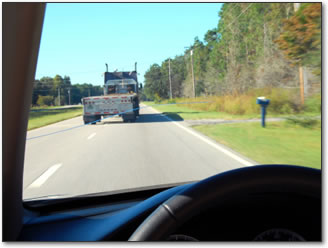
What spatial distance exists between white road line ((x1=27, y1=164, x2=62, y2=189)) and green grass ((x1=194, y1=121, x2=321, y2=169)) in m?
3.64

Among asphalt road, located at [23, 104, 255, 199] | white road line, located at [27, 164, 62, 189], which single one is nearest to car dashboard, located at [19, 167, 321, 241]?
asphalt road, located at [23, 104, 255, 199]

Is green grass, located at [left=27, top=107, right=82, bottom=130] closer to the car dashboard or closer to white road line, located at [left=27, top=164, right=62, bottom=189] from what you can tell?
white road line, located at [left=27, top=164, right=62, bottom=189]

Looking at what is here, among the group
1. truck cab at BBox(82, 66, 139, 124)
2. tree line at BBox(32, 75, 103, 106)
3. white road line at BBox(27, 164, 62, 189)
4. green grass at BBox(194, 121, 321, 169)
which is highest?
tree line at BBox(32, 75, 103, 106)

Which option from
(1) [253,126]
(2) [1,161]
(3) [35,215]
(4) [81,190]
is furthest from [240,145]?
(2) [1,161]

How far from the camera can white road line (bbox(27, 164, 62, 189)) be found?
3.43 metres

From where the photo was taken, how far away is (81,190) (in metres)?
3.69

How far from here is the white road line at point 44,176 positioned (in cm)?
343

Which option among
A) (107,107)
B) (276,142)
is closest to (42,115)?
(276,142)

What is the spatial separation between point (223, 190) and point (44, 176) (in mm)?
3415

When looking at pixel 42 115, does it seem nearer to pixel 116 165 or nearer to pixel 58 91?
pixel 58 91

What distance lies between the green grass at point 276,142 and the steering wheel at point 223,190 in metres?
3.57

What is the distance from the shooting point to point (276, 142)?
289 inches

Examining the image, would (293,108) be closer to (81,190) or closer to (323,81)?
(323,81)

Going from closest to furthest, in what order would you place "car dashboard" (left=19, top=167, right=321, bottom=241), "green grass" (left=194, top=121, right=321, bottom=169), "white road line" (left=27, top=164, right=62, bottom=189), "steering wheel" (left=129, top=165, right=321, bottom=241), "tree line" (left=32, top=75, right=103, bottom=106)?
1. "steering wheel" (left=129, top=165, right=321, bottom=241)
2. "car dashboard" (left=19, top=167, right=321, bottom=241)
3. "tree line" (left=32, top=75, right=103, bottom=106)
4. "white road line" (left=27, top=164, right=62, bottom=189)
5. "green grass" (left=194, top=121, right=321, bottom=169)
